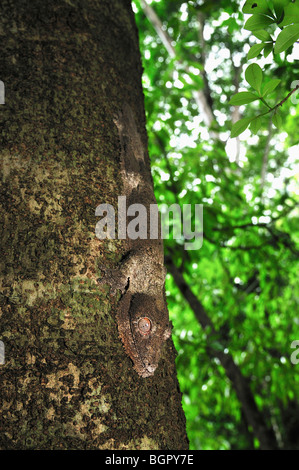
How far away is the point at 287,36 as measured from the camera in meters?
0.76

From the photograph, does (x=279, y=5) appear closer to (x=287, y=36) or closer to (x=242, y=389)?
(x=287, y=36)

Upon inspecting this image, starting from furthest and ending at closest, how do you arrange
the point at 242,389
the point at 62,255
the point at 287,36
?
the point at 242,389
the point at 287,36
the point at 62,255

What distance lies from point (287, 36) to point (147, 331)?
24.3 inches

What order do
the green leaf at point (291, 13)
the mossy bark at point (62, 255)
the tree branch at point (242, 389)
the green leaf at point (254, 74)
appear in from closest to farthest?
the mossy bark at point (62, 255) → the green leaf at point (291, 13) → the green leaf at point (254, 74) → the tree branch at point (242, 389)

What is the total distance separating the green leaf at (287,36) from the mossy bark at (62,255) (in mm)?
348

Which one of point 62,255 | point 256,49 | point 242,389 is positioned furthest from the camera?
point 242,389

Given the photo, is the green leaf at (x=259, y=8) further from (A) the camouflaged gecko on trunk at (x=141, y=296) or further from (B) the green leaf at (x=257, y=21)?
(A) the camouflaged gecko on trunk at (x=141, y=296)

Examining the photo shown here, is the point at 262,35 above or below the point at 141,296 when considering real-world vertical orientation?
above

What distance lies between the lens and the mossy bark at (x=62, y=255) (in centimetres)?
56

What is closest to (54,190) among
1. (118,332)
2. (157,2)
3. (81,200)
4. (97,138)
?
(81,200)

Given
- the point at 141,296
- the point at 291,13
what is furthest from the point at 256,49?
the point at 141,296

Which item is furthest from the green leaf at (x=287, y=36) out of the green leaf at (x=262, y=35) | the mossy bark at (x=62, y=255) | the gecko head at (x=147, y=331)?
the gecko head at (x=147, y=331)
